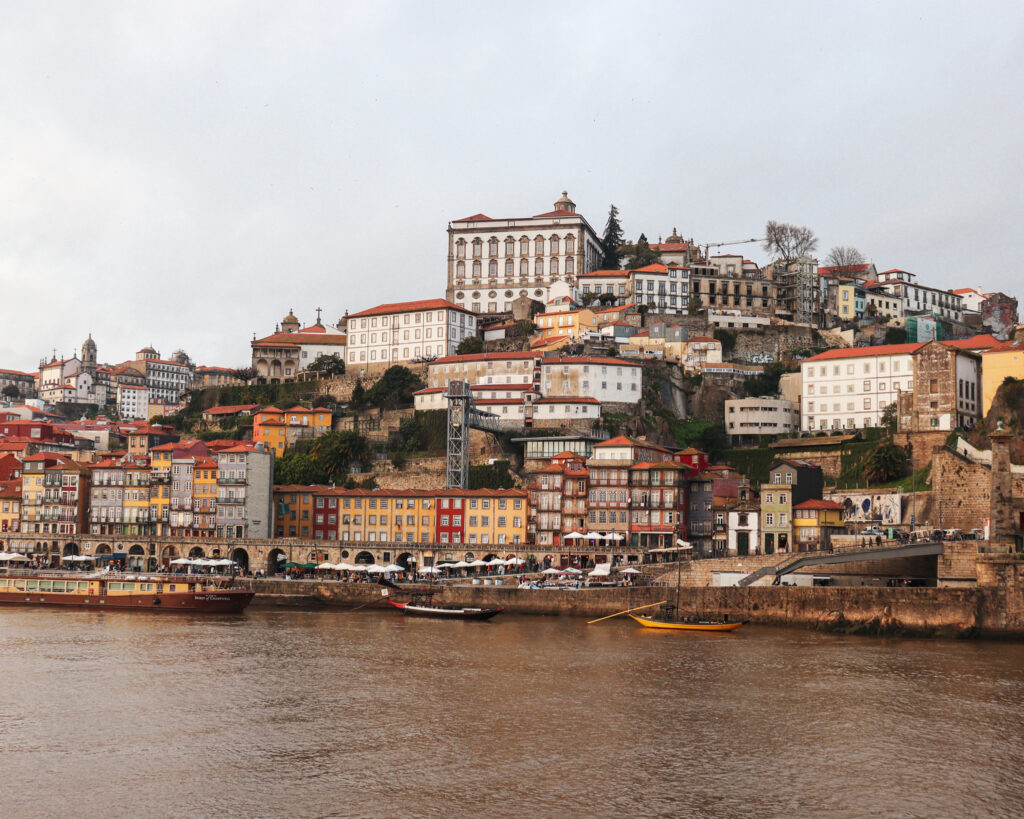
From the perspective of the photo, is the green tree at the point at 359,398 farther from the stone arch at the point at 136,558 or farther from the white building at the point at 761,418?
the white building at the point at 761,418

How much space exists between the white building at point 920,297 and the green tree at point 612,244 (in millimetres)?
28482

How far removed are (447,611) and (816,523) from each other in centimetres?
2133

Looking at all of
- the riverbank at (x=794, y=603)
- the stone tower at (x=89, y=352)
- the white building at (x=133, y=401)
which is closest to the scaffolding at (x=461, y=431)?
the riverbank at (x=794, y=603)

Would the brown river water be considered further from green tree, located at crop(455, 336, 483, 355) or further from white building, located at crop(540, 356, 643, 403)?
green tree, located at crop(455, 336, 483, 355)

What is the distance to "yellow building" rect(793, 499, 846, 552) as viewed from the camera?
198ft

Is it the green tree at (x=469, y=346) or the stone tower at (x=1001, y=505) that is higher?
the green tree at (x=469, y=346)

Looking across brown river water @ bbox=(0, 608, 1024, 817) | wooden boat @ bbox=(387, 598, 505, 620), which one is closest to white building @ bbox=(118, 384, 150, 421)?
wooden boat @ bbox=(387, 598, 505, 620)

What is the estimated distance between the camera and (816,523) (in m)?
60.3

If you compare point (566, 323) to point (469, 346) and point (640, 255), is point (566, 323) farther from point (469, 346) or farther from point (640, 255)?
point (640, 255)

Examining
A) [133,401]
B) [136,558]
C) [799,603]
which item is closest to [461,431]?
[136,558]

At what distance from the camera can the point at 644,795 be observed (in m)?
24.0

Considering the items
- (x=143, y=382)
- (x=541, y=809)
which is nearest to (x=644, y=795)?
(x=541, y=809)

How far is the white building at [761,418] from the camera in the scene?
81.6 metres

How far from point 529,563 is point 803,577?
17.3m
